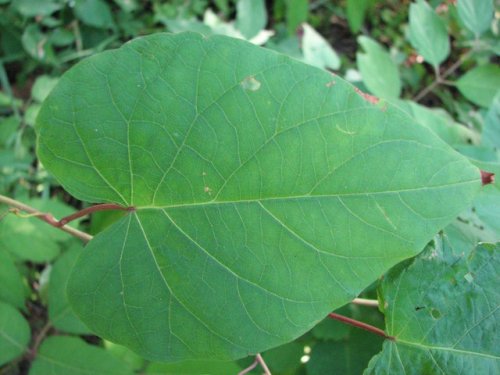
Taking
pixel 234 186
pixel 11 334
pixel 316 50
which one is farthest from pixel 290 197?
pixel 316 50

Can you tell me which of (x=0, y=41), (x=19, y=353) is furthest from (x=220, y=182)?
(x=0, y=41)

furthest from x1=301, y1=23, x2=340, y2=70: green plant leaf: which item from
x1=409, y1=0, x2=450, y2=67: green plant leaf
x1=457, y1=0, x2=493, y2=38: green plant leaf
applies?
x1=457, y1=0, x2=493, y2=38: green plant leaf

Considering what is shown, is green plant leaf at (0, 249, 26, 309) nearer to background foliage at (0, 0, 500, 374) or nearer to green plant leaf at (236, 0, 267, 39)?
background foliage at (0, 0, 500, 374)

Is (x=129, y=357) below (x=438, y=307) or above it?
below

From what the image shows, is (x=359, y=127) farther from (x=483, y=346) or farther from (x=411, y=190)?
(x=483, y=346)

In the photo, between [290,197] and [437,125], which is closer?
[290,197]

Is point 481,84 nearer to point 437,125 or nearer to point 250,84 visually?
point 437,125
